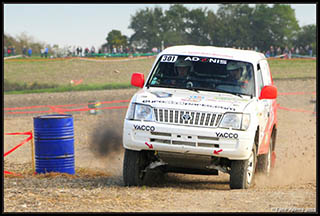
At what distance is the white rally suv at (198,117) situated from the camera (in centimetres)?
809

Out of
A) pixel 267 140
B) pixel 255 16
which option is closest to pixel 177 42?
pixel 255 16

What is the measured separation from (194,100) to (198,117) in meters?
0.33

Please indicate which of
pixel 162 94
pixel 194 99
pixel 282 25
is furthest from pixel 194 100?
pixel 282 25

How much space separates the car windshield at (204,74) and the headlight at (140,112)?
96 centimetres

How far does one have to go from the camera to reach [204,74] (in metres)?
9.23

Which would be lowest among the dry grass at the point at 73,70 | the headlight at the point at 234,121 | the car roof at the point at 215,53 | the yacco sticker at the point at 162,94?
the dry grass at the point at 73,70

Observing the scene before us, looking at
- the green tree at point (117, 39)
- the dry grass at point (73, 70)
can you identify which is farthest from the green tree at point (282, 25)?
the dry grass at point (73, 70)

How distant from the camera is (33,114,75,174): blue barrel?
408 inches

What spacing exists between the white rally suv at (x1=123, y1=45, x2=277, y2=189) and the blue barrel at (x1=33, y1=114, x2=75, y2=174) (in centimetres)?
192

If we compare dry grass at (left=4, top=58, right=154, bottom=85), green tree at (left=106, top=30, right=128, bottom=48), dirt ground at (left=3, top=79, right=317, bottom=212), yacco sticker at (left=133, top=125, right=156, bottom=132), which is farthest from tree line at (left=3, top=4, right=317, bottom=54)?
yacco sticker at (left=133, top=125, right=156, bottom=132)

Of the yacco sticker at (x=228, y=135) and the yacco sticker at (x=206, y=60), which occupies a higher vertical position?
the yacco sticker at (x=206, y=60)

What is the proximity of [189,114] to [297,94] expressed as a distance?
20.6 meters

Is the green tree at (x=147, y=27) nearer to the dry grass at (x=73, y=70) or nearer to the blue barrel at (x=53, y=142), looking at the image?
the dry grass at (x=73, y=70)

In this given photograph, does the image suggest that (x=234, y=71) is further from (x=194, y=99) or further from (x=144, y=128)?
(x=144, y=128)
